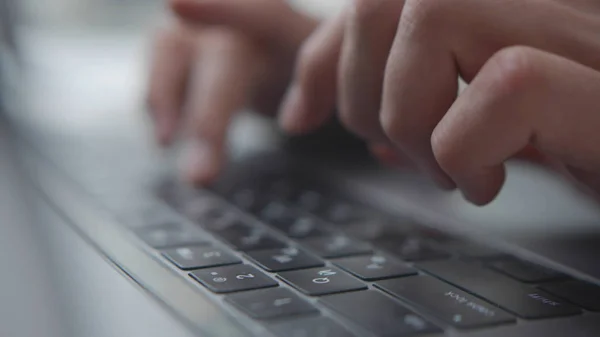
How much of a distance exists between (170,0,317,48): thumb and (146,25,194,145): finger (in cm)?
9

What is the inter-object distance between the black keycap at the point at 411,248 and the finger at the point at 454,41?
7cm

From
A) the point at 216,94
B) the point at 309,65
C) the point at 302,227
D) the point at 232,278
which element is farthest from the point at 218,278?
the point at 216,94

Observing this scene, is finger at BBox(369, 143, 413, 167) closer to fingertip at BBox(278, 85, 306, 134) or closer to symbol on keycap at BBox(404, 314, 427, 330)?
fingertip at BBox(278, 85, 306, 134)

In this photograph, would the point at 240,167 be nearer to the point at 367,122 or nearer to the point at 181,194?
the point at 181,194

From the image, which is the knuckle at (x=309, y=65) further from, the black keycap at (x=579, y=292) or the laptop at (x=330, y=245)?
the black keycap at (x=579, y=292)

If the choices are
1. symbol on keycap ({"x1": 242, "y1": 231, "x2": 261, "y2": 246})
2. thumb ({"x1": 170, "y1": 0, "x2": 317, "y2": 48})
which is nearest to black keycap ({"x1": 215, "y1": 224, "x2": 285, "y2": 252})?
symbol on keycap ({"x1": 242, "y1": 231, "x2": 261, "y2": 246})

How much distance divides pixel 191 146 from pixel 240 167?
0.16 feet

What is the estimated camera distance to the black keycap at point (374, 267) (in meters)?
0.34

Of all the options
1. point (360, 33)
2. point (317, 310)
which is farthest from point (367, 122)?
point (317, 310)

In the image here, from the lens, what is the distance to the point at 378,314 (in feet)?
0.93

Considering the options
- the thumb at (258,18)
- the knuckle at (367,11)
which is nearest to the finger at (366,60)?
the knuckle at (367,11)

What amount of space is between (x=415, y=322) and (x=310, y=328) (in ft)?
0.13

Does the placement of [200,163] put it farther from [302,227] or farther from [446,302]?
[446,302]

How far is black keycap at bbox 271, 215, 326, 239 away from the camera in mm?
426
